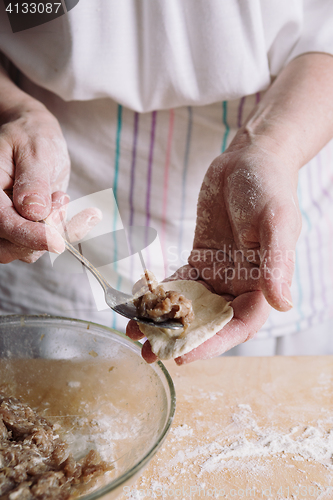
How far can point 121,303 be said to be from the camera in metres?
1.09

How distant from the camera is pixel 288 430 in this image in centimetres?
112

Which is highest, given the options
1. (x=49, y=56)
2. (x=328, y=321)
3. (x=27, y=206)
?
(x=49, y=56)

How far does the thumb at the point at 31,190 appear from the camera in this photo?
3.42 ft

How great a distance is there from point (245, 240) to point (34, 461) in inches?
28.7

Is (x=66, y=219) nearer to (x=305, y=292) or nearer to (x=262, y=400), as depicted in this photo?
(x=262, y=400)

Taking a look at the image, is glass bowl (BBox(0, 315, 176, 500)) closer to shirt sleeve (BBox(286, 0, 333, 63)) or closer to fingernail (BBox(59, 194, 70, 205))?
fingernail (BBox(59, 194, 70, 205))

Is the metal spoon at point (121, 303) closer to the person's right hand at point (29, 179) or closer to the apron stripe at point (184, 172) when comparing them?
the person's right hand at point (29, 179)

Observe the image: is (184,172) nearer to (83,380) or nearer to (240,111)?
(240,111)

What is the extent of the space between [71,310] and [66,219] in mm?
728

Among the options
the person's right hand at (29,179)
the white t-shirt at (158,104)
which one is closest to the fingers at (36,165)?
the person's right hand at (29,179)

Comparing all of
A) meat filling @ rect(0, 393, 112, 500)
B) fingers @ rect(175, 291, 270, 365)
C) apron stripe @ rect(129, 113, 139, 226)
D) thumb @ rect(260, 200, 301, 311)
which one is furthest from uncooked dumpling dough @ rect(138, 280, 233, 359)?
apron stripe @ rect(129, 113, 139, 226)

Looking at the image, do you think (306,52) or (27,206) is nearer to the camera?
(27,206)

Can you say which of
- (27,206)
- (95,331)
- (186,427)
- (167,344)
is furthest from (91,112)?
(186,427)

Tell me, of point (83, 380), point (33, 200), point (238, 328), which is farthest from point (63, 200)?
point (238, 328)
